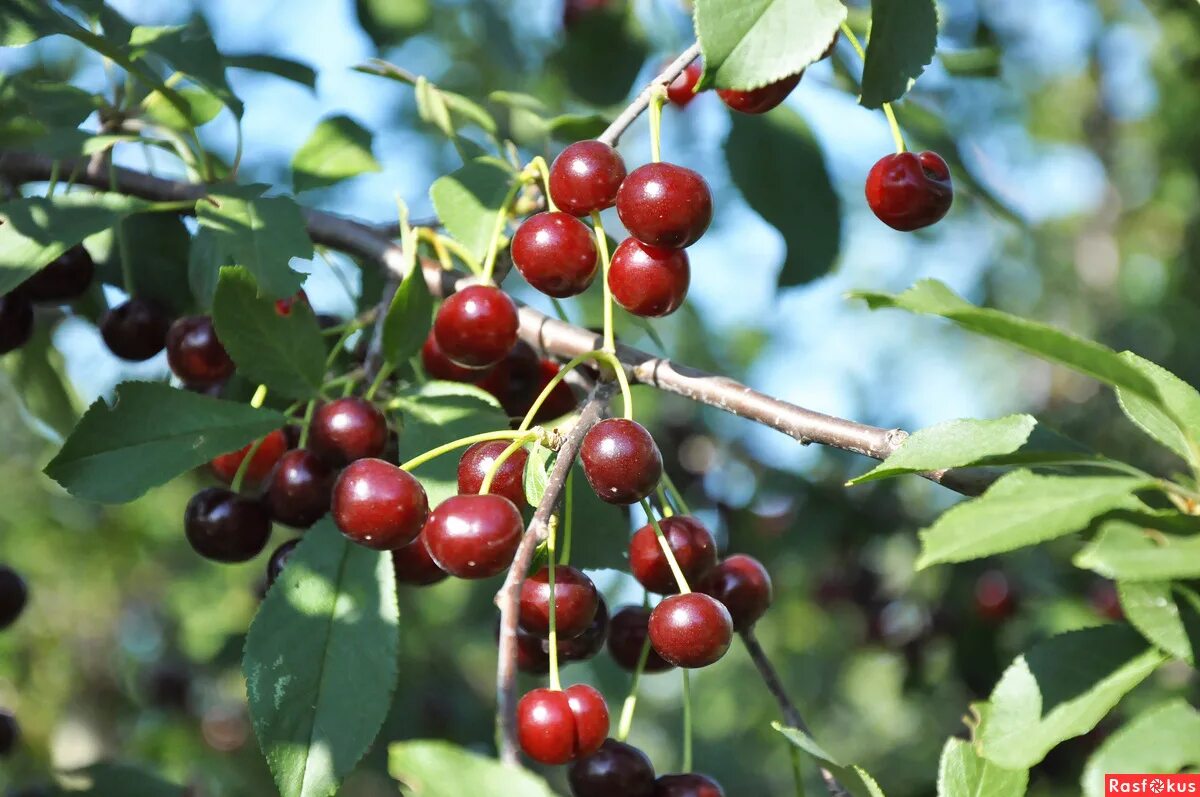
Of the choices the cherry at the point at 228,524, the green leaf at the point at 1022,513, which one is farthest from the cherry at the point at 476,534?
the cherry at the point at 228,524

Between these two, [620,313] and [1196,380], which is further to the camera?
[1196,380]

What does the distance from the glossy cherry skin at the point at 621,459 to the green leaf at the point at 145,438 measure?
51 centimetres

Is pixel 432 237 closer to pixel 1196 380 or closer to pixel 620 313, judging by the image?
pixel 620 313

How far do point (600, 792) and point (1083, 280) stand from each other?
6.88 m

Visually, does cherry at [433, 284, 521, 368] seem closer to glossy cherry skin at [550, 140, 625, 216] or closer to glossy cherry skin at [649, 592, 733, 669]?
glossy cherry skin at [550, 140, 625, 216]

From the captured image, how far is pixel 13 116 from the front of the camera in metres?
1.95

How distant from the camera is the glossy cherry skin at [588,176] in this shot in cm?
135

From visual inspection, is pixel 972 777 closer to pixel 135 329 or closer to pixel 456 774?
pixel 456 774

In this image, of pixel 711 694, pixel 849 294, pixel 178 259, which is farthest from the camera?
pixel 711 694

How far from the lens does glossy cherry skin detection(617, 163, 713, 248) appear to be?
4.18 ft

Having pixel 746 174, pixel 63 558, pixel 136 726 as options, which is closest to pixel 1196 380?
pixel 746 174

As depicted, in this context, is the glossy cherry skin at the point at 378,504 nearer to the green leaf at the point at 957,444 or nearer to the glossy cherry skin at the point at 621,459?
the glossy cherry skin at the point at 621,459

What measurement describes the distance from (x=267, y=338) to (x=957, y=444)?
87 cm

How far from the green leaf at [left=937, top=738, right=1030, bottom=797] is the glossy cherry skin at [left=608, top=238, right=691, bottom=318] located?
0.61 meters
